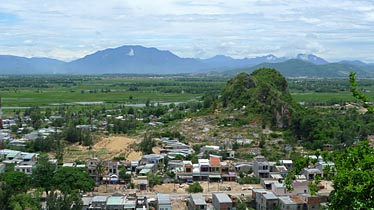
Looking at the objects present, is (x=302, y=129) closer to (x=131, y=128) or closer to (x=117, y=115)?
(x=131, y=128)

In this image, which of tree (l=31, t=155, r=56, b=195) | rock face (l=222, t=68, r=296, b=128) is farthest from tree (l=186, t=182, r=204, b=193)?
Answer: rock face (l=222, t=68, r=296, b=128)

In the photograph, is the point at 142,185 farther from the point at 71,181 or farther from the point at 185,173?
the point at 71,181

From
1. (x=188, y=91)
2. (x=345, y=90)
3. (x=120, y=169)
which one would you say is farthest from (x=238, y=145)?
(x=345, y=90)

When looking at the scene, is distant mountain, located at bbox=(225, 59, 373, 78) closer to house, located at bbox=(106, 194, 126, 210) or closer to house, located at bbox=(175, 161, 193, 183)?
house, located at bbox=(175, 161, 193, 183)

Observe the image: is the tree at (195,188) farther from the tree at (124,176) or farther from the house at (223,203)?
the tree at (124,176)

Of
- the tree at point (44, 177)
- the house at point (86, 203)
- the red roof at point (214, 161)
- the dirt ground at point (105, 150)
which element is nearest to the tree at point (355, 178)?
the house at point (86, 203)

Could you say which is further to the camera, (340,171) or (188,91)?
(188,91)
